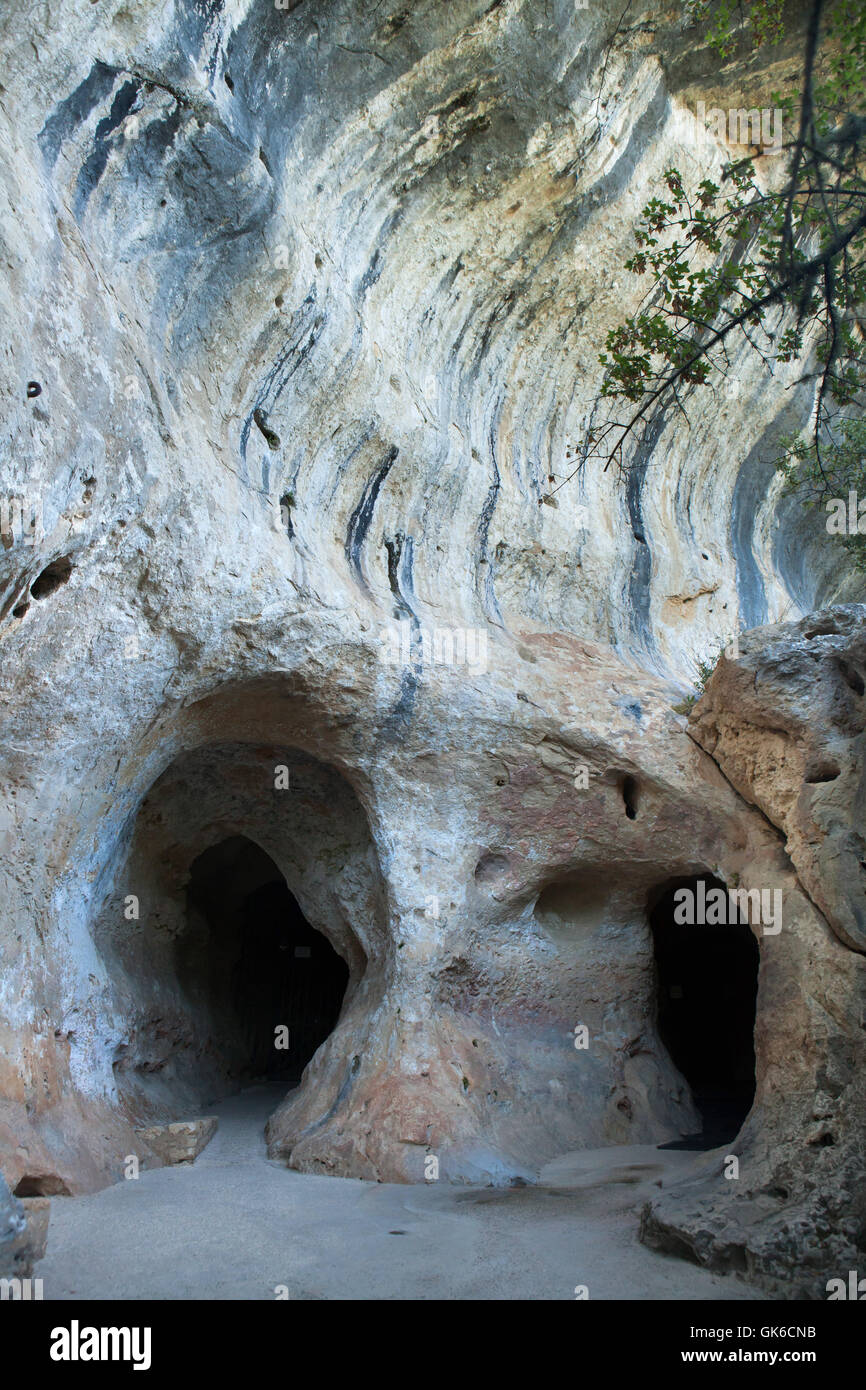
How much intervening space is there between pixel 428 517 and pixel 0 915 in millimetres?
4364

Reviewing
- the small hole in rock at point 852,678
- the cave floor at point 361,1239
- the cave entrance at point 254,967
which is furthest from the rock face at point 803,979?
the cave entrance at point 254,967

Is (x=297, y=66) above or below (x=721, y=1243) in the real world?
above

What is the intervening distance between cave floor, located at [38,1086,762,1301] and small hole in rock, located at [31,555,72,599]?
11.0 feet

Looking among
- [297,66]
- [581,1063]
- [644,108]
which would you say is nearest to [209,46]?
[297,66]

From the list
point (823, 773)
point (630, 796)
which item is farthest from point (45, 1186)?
point (823, 773)

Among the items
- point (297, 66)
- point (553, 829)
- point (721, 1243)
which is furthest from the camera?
point (553, 829)

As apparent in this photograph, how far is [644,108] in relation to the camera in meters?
8.68

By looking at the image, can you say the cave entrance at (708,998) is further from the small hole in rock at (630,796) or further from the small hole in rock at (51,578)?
→ the small hole in rock at (51,578)

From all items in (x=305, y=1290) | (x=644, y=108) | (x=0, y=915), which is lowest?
(x=305, y=1290)

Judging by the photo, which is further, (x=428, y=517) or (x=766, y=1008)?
(x=428, y=517)

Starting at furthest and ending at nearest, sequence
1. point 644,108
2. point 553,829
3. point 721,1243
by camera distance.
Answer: point 644,108 < point 553,829 < point 721,1243

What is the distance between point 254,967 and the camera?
10336 mm

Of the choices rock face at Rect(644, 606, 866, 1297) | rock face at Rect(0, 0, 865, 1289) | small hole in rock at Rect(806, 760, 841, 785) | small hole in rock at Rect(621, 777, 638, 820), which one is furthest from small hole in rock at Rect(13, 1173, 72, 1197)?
small hole in rock at Rect(806, 760, 841, 785)

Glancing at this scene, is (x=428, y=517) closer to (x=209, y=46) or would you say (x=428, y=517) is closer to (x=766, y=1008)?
(x=209, y=46)
